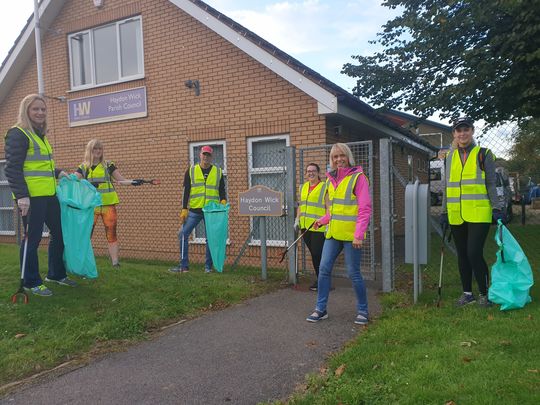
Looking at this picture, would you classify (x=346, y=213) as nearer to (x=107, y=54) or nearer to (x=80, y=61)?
(x=107, y=54)

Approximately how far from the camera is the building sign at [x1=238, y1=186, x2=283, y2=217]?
6676 millimetres

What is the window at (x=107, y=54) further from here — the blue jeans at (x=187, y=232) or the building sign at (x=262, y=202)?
the building sign at (x=262, y=202)

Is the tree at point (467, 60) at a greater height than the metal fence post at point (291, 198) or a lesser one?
greater

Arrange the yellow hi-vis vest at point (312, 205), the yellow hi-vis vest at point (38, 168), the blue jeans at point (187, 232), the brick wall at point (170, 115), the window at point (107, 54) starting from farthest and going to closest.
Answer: the window at point (107, 54), the brick wall at point (170, 115), the blue jeans at point (187, 232), the yellow hi-vis vest at point (312, 205), the yellow hi-vis vest at point (38, 168)

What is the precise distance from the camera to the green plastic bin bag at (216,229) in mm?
6910

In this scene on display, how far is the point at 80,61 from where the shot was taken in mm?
10742

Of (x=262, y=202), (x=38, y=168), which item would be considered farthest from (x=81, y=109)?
(x=38, y=168)

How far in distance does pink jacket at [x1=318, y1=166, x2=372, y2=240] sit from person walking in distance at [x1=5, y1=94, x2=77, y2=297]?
9.91ft

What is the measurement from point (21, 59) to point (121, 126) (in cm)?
369

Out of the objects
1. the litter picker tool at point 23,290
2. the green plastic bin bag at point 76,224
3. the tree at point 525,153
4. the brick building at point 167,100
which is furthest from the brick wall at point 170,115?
the tree at point 525,153

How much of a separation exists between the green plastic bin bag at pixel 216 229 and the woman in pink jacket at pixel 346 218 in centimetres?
241

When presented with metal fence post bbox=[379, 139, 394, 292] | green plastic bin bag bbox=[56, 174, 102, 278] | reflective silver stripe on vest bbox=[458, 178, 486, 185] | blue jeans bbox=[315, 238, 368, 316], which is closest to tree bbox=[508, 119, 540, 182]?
metal fence post bbox=[379, 139, 394, 292]

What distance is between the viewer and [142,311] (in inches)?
198

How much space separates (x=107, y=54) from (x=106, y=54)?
32mm
